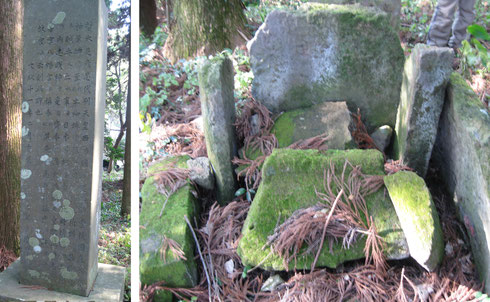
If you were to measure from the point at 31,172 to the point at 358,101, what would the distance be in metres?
2.52

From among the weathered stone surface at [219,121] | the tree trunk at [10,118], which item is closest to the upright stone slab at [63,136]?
the weathered stone surface at [219,121]

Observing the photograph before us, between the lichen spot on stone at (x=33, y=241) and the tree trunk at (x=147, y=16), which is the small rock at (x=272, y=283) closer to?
the lichen spot on stone at (x=33, y=241)

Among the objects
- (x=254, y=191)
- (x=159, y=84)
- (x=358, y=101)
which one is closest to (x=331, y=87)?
(x=358, y=101)

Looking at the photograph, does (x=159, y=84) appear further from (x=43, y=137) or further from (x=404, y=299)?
(x=404, y=299)

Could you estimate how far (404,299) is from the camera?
89.6 inches

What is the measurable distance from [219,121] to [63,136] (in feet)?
3.52

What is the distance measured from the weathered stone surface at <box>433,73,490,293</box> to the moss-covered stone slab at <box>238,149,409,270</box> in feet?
1.50

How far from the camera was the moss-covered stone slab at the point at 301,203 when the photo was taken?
2.41 metres

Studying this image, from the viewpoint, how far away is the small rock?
2439 millimetres

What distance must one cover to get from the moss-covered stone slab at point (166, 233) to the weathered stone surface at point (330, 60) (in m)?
1.04

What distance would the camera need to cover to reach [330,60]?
3.25 metres

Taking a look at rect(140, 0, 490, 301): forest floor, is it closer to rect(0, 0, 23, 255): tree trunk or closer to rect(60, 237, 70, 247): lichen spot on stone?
rect(60, 237, 70, 247): lichen spot on stone

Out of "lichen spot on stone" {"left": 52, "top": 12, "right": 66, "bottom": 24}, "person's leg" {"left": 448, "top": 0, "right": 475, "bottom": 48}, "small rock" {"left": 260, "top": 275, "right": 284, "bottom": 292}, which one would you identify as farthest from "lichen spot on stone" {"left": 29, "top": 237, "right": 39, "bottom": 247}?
"person's leg" {"left": 448, "top": 0, "right": 475, "bottom": 48}

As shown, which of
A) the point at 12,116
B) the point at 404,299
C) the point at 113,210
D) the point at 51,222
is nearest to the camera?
the point at 404,299
